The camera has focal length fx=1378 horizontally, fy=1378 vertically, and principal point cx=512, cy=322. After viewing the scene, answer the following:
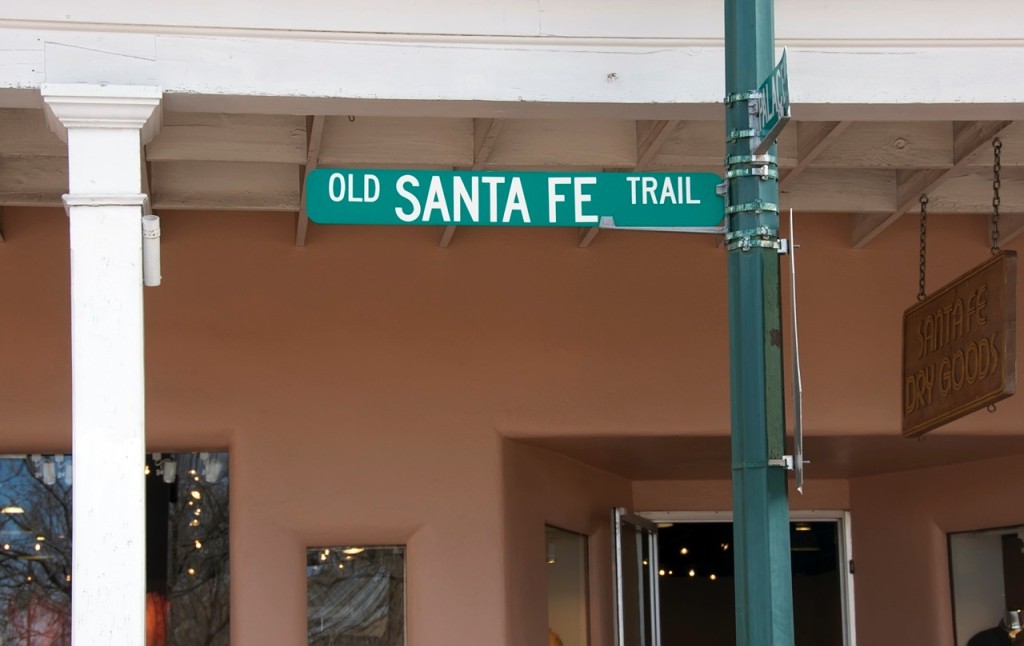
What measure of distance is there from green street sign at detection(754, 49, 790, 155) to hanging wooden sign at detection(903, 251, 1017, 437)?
2511 mm

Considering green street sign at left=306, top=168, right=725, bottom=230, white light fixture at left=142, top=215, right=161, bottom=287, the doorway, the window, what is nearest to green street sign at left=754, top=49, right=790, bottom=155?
green street sign at left=306, top=168, right=725, bottom=230

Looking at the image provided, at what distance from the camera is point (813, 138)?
6.91 m

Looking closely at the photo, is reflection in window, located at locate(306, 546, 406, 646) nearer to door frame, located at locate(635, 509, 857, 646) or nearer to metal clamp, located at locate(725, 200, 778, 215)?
door frame, located at locate(635, 509, 857, 646)

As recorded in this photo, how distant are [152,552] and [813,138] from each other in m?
4.42

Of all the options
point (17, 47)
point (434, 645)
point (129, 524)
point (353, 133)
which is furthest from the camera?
point (434, 645)

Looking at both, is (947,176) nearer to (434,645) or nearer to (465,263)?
(465,263)

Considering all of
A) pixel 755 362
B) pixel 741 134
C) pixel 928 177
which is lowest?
pixel 755 362

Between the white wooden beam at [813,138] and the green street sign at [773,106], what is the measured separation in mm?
2548

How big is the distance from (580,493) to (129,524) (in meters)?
4.66

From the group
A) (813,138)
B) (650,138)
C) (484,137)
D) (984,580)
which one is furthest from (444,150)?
(984,580)

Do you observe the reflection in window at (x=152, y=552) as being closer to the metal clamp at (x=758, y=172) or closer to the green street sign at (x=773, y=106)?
the metal clamp at (x=758, y=172)

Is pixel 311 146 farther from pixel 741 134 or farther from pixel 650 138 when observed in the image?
pixel 741 134

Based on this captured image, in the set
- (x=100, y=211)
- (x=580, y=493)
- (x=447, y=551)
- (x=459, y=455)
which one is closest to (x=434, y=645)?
(x=447, y=551)

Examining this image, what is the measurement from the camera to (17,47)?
5.15 m
